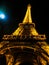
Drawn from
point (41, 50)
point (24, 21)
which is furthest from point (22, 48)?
point (24, 21)

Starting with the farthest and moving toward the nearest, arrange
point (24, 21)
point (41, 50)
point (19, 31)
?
1. point (24, 21)
2. point (19, 31)
3. point (41, 50)

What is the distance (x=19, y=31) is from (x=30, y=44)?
3.95m

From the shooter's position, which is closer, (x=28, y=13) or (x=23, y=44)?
(x=23, y=44)

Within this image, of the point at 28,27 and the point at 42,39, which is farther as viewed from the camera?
the point at 28,27

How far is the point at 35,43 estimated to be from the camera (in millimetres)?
21266

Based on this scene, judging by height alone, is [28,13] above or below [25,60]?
above

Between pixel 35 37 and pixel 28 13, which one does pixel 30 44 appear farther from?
pixel 28 13

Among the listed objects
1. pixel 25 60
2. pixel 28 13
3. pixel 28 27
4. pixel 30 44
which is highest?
pixel 28 13

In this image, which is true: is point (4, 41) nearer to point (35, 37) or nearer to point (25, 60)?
point (35, 37)

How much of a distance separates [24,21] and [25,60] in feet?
13.9

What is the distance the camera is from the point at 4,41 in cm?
2147

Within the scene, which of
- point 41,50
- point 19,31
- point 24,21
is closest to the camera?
point 41,50

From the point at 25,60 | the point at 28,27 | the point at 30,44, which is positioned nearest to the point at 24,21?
the point at 28,27

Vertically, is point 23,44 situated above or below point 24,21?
below
